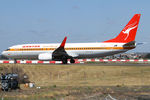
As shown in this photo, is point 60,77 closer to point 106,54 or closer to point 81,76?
point 81,76

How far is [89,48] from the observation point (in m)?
44.1

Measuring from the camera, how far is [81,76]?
34344 millimetres

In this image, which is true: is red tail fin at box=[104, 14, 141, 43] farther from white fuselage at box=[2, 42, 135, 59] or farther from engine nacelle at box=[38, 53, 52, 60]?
engine nacelle at box=[38, 53, 52, 60]

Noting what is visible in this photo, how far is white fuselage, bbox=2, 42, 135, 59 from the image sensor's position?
43.5 metres

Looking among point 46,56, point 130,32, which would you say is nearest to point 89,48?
point 46,56

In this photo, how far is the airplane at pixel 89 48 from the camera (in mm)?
43263

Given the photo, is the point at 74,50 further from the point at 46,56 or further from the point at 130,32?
the point at 130,32

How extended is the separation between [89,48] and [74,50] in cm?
244

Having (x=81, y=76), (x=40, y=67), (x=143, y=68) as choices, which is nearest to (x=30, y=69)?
(x=40, y=67)

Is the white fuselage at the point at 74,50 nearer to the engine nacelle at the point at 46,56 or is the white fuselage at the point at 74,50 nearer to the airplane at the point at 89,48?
the airplane at the point at 89,48

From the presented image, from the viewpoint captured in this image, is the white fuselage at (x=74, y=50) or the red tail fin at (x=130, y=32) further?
the red tail fin at (x=130, y=32)

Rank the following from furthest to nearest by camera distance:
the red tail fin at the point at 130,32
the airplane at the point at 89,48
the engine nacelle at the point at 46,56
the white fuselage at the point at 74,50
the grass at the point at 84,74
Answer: the red tail fin at the point at 130,32, the white fuselage at the point at 74,50, the airplane at the point at 89,48, the engine nacelle at the point at 46,56, the grass at the point at 84,74

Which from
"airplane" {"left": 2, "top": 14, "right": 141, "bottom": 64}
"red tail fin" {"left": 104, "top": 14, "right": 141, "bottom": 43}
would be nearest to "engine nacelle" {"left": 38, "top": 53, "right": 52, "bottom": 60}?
"airplane" {"left": 2, "top": 14, "right": 141, "bottom": 64}

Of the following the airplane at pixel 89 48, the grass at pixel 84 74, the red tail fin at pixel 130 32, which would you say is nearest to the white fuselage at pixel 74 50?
the airplane at pixel 89 48
